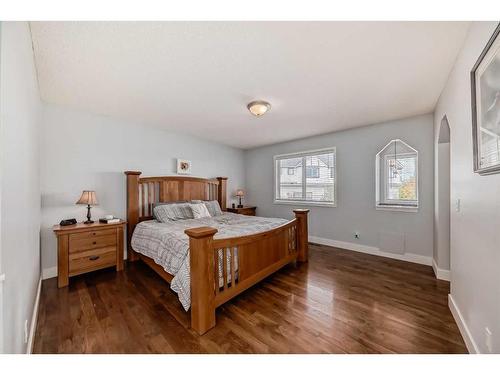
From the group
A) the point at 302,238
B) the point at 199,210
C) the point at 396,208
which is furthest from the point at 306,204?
the point at 199,210

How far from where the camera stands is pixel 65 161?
293 centimetres

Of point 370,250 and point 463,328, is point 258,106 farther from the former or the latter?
point 370,250

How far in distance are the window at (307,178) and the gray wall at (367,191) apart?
0.14 meters

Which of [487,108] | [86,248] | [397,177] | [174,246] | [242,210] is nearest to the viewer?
[487,108]

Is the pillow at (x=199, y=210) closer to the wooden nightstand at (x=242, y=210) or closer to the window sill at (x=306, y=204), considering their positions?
the wooden nightstand at (x=242, y=210)

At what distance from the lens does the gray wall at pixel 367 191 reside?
3182 mm

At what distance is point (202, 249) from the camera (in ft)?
5.63

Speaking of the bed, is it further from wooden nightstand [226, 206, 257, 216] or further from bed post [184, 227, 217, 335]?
wooden nightstand [226, 206, 257, 216]

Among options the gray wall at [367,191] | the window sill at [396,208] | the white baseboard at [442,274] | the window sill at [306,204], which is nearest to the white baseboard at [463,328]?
the white baseboard at [442,274]

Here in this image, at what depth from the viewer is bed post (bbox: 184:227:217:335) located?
1704 mm

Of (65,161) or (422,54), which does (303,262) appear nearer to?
(422,54)

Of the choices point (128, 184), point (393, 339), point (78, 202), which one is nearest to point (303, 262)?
point (393, 339)

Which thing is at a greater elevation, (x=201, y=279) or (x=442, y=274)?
(x=201, y=279)

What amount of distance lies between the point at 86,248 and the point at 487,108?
13.0ft
